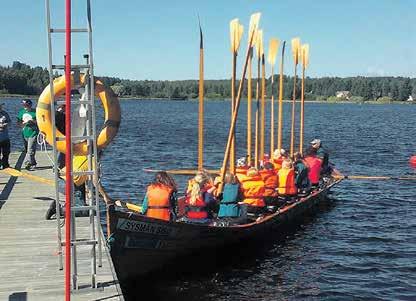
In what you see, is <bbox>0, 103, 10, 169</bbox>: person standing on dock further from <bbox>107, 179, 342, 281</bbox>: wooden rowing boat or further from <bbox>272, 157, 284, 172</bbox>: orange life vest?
<bbox>272, 157, 284, 172</bbox>: orange life vest

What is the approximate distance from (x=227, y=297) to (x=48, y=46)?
6.94m

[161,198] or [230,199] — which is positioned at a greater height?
[161,198]

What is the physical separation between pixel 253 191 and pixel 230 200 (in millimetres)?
1549

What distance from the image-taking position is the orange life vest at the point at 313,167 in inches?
782

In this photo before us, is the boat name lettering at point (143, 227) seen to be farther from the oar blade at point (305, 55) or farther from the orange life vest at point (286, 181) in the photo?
the oar blade at point (305, 55)

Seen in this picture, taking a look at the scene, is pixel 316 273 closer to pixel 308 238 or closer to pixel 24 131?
pixel 308 238

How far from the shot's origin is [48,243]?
33.7 feet

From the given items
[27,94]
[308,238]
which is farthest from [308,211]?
[27,94]

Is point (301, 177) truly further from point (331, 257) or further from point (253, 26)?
point (253, 26)

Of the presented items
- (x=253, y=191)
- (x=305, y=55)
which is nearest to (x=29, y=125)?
(x=253, y=191)

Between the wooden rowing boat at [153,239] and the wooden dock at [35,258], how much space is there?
713mm

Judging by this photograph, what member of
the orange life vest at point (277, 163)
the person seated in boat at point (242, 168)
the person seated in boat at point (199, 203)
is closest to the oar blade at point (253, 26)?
the person seated in boat at point (242, 168)

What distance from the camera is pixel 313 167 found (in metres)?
19.9

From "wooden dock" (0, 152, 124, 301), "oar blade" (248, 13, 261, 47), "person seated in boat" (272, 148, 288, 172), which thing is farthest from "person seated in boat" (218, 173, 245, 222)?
"person seated in boat" (272, 148, 288, 172)
